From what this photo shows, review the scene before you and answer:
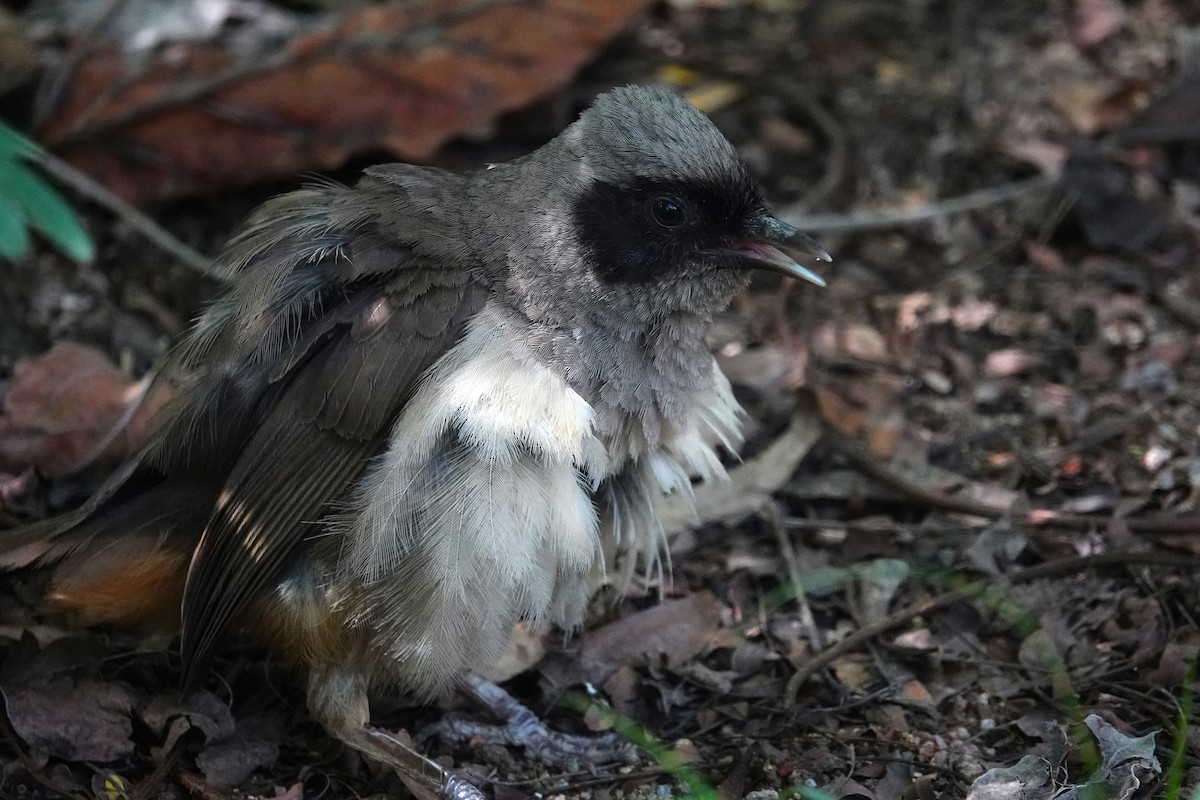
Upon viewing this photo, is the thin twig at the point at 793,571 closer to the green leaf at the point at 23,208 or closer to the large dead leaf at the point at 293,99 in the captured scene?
the large dead leaf at the point at 293,99

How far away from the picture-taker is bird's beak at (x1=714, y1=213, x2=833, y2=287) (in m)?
3.89

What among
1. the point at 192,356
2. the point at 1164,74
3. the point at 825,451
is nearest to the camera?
the point at 192,356

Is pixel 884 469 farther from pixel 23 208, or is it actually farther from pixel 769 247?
pixel 23 208

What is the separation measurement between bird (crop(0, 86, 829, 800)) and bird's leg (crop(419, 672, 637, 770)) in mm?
255

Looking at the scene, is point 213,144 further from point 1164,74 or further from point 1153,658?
point 1164,74

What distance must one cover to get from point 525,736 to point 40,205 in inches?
81.5

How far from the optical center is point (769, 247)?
12.9 ft

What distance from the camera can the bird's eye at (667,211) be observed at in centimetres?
382

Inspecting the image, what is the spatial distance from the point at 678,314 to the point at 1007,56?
3.81 metres

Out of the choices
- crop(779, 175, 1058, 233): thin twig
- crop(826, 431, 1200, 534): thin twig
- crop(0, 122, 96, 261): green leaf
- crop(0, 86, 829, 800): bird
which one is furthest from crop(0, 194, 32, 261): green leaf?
crop(779, 175, 1058, 233): thin twig

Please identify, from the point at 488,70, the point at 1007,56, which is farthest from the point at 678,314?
the point at 1007,56

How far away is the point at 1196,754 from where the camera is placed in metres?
3.40

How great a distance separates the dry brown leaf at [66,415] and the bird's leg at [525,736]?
1.42m

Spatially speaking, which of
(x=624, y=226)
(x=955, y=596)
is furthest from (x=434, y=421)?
(x=955, y=596)
